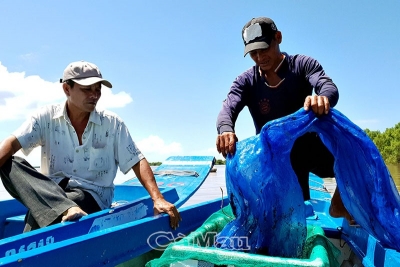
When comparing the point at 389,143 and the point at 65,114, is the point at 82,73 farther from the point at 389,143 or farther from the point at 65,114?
the point at 389,143

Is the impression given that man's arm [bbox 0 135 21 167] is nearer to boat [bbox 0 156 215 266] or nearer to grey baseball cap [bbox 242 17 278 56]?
boat [bbox 0 156 215 266]

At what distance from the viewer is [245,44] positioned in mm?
2326

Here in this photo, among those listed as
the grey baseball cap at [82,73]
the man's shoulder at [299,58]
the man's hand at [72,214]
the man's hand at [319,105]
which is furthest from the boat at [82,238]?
the man's shoulder at [299,58]

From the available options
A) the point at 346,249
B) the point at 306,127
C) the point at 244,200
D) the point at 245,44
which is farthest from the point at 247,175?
the point at 346,249

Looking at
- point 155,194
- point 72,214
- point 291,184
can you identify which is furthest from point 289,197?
point 72,214

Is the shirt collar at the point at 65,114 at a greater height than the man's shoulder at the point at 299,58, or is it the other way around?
the man's shoulder at the point at 299,58

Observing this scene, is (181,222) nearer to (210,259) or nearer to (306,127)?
(210,259)

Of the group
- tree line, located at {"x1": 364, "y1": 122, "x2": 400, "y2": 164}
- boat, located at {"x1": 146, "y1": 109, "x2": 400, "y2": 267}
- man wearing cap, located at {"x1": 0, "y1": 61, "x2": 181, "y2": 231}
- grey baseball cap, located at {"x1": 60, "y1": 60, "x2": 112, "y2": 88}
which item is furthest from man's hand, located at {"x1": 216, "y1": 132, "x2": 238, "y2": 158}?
tree line, located at {"x1": 364, "y1": 122, "x2": 400, "y2": 164}

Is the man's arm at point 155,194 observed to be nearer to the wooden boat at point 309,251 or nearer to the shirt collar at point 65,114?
the wooden boat at point 309,251

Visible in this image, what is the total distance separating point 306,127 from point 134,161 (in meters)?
1.55

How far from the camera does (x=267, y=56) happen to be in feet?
7.57

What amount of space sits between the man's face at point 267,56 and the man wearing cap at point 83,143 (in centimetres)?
115

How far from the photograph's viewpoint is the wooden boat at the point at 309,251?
1523mm

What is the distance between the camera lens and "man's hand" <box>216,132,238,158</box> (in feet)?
6.21
